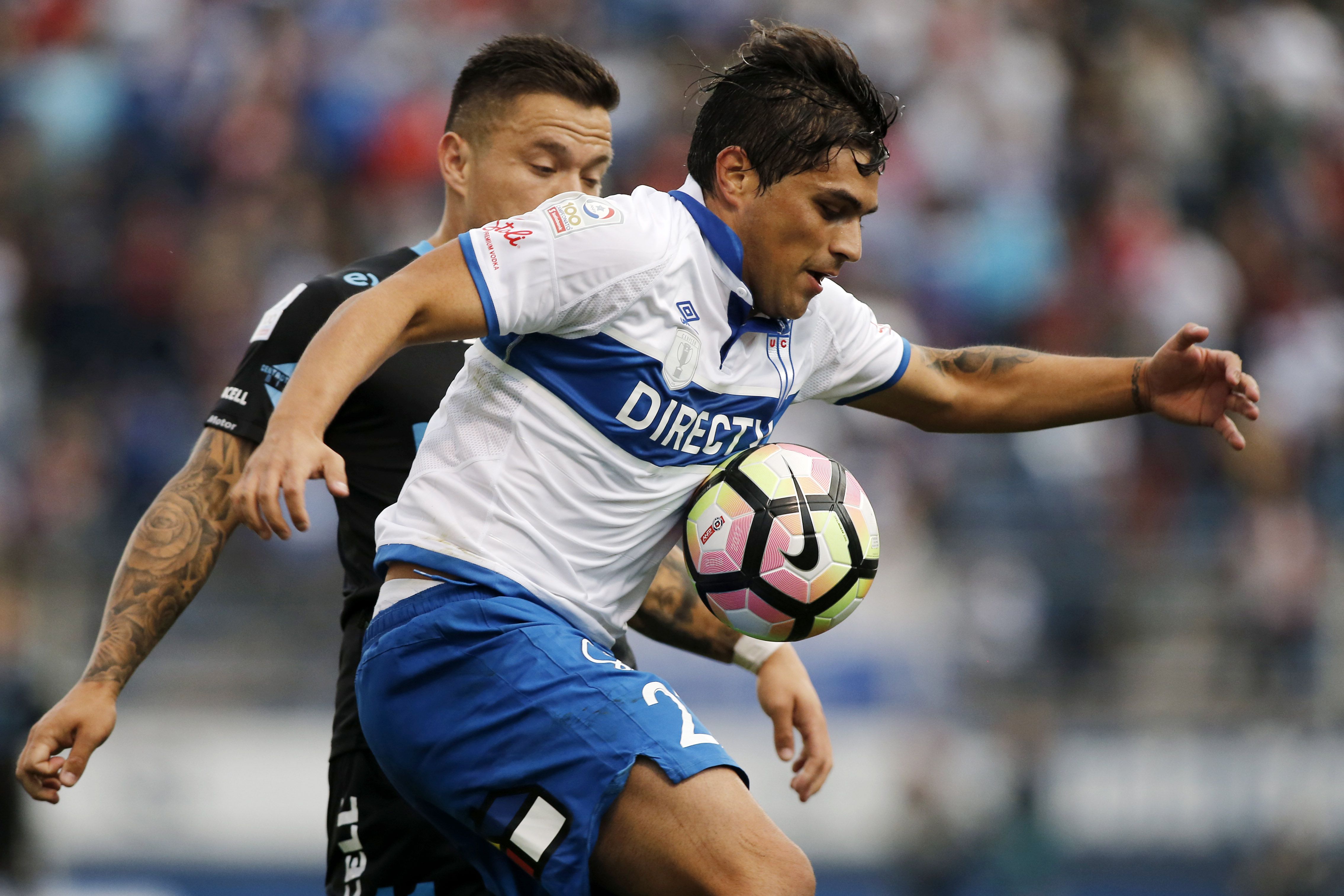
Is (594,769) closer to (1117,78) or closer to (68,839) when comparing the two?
(68,839)

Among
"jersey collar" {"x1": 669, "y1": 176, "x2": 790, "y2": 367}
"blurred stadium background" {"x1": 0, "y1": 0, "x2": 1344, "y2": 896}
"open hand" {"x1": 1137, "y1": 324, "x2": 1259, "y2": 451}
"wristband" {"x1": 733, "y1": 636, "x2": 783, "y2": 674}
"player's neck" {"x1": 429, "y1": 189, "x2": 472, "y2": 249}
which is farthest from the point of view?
"blurred stadium background" {"x1": 0, "y1": 0, "x2": 1344, "y2": 896}

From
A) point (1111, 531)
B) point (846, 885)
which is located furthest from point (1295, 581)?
point (846, 885)

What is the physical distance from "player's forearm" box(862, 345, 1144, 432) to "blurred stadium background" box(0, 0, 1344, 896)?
19.6 feet

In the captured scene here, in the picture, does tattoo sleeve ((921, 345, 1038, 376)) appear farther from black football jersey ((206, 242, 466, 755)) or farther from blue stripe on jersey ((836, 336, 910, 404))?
black football jersey ((206, 242, 466, 755))

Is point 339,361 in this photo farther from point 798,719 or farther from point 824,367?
point 798,719

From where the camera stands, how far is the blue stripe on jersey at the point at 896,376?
4395mm

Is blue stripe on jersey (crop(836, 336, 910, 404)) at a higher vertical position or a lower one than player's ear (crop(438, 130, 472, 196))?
lower

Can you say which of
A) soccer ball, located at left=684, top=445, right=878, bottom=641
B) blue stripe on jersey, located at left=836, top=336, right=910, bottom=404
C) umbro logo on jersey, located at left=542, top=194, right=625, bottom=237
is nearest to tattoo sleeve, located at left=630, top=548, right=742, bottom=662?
blue stripe on jersey, located at left=836, top=336, right=910, bottom=404

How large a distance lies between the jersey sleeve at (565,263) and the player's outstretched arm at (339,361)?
0.05m

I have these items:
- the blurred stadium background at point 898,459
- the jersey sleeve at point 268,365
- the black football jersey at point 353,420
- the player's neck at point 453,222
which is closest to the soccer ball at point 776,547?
the black football jersey at point 353,420

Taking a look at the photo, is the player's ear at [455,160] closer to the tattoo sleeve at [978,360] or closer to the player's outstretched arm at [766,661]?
the player's outstretched arm at [766,661]

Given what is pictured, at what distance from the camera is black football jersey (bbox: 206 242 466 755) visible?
15.0 feet

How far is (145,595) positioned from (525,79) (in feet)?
6.47

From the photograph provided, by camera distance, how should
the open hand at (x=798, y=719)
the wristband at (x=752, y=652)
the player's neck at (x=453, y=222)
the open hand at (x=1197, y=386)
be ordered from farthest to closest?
the player's neck at (x=453, y=222) < the wristband at (x=752, y=652) < the open hand at (x=798, y=719) < the open hand at (x=1197, y=386)
